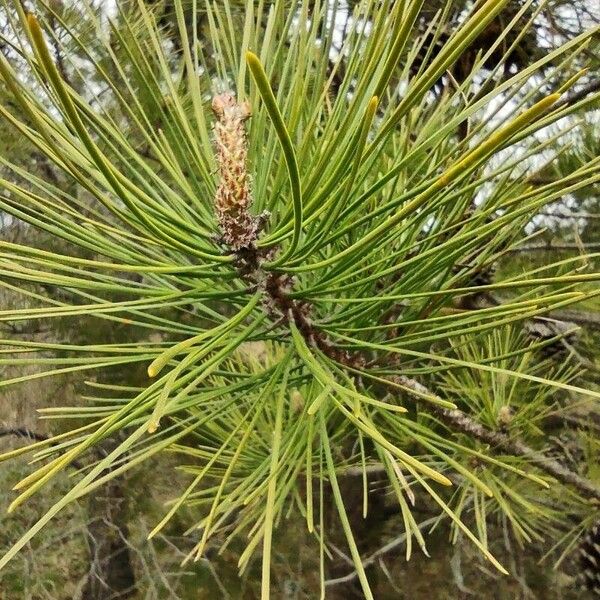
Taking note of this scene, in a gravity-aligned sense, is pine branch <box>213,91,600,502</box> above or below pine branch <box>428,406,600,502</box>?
above

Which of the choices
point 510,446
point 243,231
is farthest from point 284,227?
point 510,446

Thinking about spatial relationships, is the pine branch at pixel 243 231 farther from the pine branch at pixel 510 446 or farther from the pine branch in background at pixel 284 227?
the pine branch at pixel 510 446

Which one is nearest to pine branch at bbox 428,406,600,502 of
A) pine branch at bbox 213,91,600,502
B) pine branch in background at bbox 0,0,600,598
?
pine branch in background at bbox 0,0,600,598

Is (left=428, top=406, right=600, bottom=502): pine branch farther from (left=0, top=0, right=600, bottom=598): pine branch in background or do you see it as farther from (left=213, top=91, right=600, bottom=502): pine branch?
(left=213, top=91, right=600, bottom=502): pine branch

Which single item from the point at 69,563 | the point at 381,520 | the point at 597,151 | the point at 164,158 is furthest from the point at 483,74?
the point at 69,563

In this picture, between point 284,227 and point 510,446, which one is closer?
point 284,227

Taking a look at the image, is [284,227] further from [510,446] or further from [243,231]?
[510,446]

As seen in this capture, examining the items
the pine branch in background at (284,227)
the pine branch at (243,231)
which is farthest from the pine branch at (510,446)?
the pine branch at (243,231)

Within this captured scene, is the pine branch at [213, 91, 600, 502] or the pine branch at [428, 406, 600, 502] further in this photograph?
the pine branch at [428, 406, 600, 502]

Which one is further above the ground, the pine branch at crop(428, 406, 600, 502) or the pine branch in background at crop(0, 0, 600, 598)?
the pine branch in background at crop(0, 0, 600, 598)

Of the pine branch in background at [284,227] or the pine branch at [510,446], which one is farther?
the pine branch at [510,446]

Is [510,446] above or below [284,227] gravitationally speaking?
below
